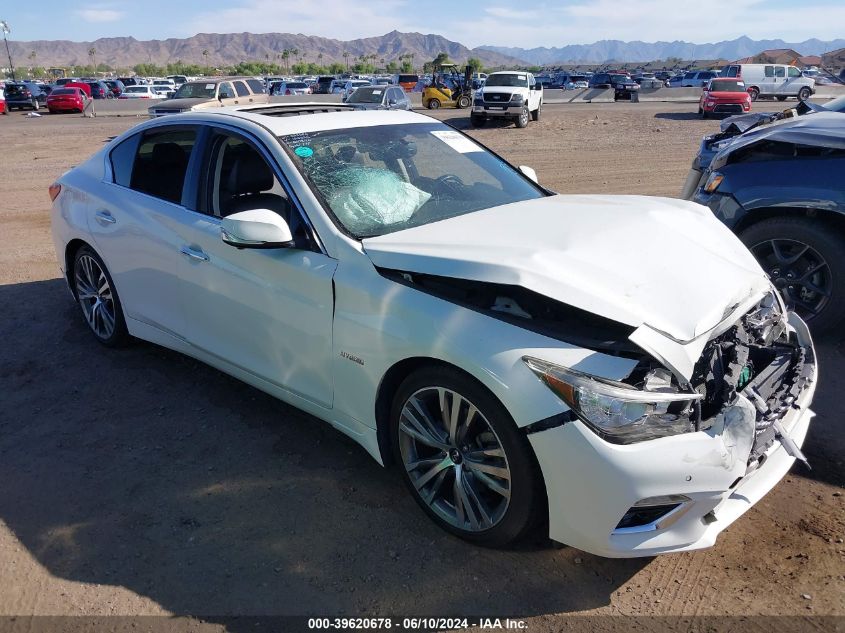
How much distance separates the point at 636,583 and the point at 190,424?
8.51 ft

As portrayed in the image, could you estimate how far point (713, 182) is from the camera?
5.41 metres

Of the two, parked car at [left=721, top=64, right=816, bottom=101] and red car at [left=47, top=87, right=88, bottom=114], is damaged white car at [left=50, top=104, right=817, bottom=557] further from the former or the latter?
parked car at [left=721, top=64, right=816, bottom=101]

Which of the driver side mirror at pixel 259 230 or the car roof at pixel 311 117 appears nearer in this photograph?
the driver side mirror at pixel 259 230

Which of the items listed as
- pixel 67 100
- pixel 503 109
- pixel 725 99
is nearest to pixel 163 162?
pixel 503 109

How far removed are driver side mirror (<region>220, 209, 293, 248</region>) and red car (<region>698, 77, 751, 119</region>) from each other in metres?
26.6

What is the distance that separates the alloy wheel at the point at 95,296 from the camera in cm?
494

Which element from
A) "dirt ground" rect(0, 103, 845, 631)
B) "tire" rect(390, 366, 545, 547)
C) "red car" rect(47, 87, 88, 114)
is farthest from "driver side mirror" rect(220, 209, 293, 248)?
"red car" rect(47, 87, 88, 114)

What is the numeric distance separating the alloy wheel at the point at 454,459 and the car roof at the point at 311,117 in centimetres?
176

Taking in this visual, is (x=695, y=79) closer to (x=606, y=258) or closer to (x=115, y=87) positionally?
(x=115, y=87)

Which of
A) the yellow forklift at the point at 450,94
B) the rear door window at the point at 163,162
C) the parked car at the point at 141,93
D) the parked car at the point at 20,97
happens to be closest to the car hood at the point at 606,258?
the rear door window at the point at 163,162

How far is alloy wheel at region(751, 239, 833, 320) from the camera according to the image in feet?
16.1

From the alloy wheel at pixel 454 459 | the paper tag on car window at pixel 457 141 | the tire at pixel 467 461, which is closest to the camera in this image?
the tire at pixel 467 461

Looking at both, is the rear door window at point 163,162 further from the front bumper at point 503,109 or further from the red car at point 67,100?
the red car at point 67,100

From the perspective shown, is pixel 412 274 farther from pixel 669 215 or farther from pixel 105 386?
pixel 105 386
